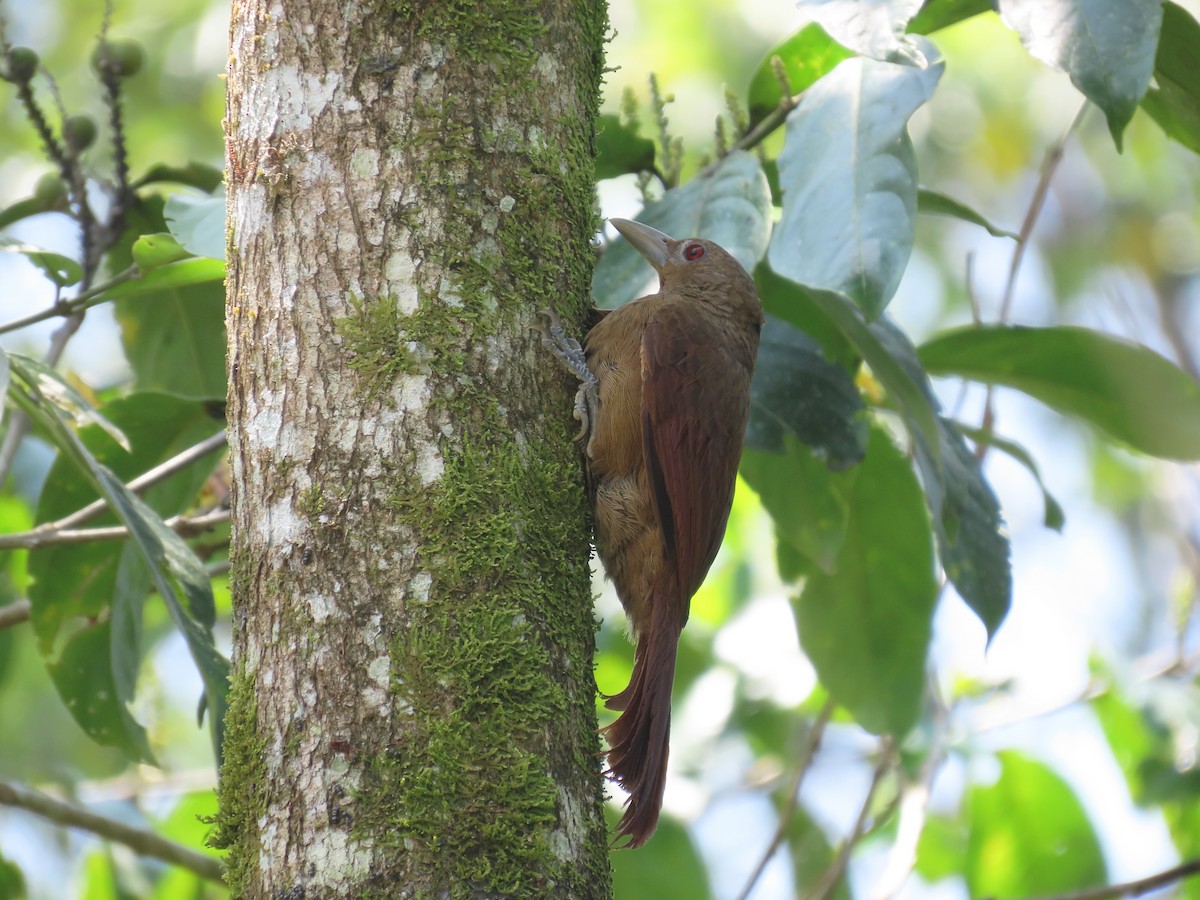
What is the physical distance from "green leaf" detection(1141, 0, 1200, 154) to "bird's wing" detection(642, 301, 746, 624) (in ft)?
3.84

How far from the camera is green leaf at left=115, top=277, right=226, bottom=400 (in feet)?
11.2

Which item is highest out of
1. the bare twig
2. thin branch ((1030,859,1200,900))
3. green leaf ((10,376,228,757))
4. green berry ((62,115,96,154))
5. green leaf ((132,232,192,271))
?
green berry ((62,115,96,154))

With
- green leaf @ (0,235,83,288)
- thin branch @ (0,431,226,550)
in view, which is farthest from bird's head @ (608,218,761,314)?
green leaf @ (0,235,83,288)

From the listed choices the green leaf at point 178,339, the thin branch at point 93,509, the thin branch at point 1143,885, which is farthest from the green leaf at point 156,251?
the thin branch at point 1143,885

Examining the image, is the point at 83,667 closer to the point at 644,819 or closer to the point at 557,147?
the point at 644,819

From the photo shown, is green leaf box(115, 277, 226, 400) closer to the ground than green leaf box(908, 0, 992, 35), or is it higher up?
closer to the ground

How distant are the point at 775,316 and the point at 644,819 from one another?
1.44m

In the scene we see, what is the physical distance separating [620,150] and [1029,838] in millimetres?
2800

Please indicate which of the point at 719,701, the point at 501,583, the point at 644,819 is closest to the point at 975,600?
the point at 644,819

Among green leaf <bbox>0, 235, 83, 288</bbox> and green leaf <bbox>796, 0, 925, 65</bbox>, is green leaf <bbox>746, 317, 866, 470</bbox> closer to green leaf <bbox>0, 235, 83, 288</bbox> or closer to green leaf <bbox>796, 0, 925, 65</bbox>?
green leaf <bbox>796, 0, 925, 65</bbox>

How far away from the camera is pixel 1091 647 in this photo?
436 centimetres

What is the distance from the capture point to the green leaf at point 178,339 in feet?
11.2

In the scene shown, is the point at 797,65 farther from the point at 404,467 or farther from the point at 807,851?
the point at 807,851

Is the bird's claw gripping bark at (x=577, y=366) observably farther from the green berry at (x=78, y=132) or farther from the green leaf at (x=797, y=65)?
the green berry at (x=78, y=132)
